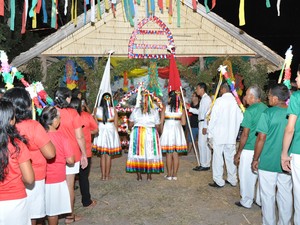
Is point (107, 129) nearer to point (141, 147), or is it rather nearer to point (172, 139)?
point (141, 147)

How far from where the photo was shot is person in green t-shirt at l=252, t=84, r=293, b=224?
193 inches

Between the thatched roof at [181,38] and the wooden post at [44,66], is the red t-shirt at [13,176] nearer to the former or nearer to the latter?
the thatched roof at [181,38]

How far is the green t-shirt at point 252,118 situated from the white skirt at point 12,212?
3794 millimetres

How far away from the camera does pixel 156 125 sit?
27.1ft

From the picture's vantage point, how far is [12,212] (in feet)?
10.5

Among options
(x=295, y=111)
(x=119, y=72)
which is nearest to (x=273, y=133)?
(x=295, y=111)

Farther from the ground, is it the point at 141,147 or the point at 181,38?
the point at 181,38

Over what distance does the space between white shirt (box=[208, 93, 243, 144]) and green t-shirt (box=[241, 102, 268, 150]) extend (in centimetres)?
153

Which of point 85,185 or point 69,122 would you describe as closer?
point 69,122

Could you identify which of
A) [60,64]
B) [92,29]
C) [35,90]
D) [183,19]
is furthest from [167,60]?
[35,90]

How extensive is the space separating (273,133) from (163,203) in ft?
8.62

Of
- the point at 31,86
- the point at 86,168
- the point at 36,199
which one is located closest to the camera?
the point at 36,199

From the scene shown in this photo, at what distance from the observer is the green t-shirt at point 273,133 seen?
4852 millimetres

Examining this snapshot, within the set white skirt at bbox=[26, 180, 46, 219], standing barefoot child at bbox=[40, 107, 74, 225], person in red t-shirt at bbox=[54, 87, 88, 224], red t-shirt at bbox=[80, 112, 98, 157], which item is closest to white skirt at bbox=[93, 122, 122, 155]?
red t-shirt at bbox=[80, 112, 98, 157]
